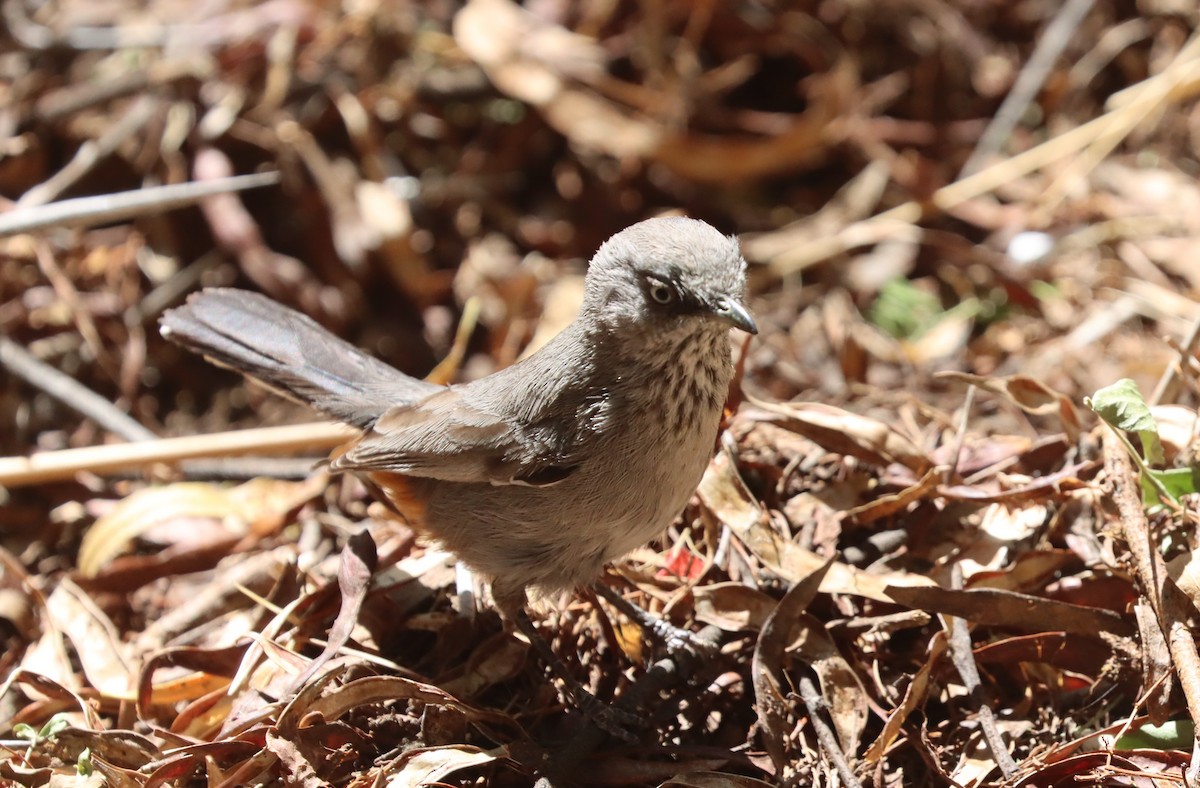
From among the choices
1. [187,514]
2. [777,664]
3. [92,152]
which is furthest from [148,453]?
[777,664]

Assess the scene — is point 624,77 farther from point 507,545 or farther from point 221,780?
point 221,780

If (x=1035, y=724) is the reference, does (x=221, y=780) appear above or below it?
below

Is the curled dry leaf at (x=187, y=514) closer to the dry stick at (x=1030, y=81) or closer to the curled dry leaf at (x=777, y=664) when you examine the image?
the curled dry leaf at (x=777, y=664)

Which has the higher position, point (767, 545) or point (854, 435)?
point (854, 435)

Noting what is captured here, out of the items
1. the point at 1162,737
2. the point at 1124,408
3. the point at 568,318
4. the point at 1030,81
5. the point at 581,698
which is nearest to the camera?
the point at 1162,737

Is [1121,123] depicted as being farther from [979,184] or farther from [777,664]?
[777,664]

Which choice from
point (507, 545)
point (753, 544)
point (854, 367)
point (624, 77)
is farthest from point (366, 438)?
point (624, 77)

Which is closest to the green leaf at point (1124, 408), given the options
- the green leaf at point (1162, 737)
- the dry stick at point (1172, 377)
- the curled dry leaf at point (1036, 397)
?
the curled dry leaf at point (1036, 397)
